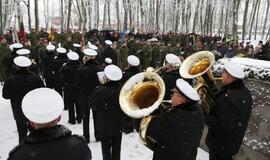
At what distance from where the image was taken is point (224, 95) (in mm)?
4434

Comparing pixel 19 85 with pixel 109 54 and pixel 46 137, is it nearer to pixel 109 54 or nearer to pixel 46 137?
pixel 46 137

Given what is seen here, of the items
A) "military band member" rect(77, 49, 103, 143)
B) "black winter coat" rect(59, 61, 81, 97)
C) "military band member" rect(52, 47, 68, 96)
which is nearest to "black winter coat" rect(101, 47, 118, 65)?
"military band member" rect(52, 47, 68, 96)

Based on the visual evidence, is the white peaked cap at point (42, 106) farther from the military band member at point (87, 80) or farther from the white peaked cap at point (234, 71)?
the military band member at point (87, 80)

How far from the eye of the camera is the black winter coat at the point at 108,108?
534cm

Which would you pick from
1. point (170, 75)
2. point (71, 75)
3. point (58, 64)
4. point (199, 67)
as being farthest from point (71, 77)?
point (199, 67)

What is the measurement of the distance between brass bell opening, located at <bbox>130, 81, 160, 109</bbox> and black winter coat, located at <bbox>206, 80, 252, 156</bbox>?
3.74 feet

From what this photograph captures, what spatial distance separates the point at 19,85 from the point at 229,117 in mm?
3785

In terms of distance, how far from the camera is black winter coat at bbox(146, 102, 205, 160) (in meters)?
3.37

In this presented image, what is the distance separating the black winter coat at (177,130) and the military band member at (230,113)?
1.03m

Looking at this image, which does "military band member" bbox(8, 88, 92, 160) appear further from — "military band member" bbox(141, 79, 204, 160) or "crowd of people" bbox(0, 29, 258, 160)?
"military band member" bbox(141, 79, 204, 160)

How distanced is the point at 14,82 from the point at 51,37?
51.3 feet

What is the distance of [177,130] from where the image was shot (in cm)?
337

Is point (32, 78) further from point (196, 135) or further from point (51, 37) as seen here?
point (51, 37)

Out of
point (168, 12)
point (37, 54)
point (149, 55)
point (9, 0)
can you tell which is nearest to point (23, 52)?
point (37, 54)
